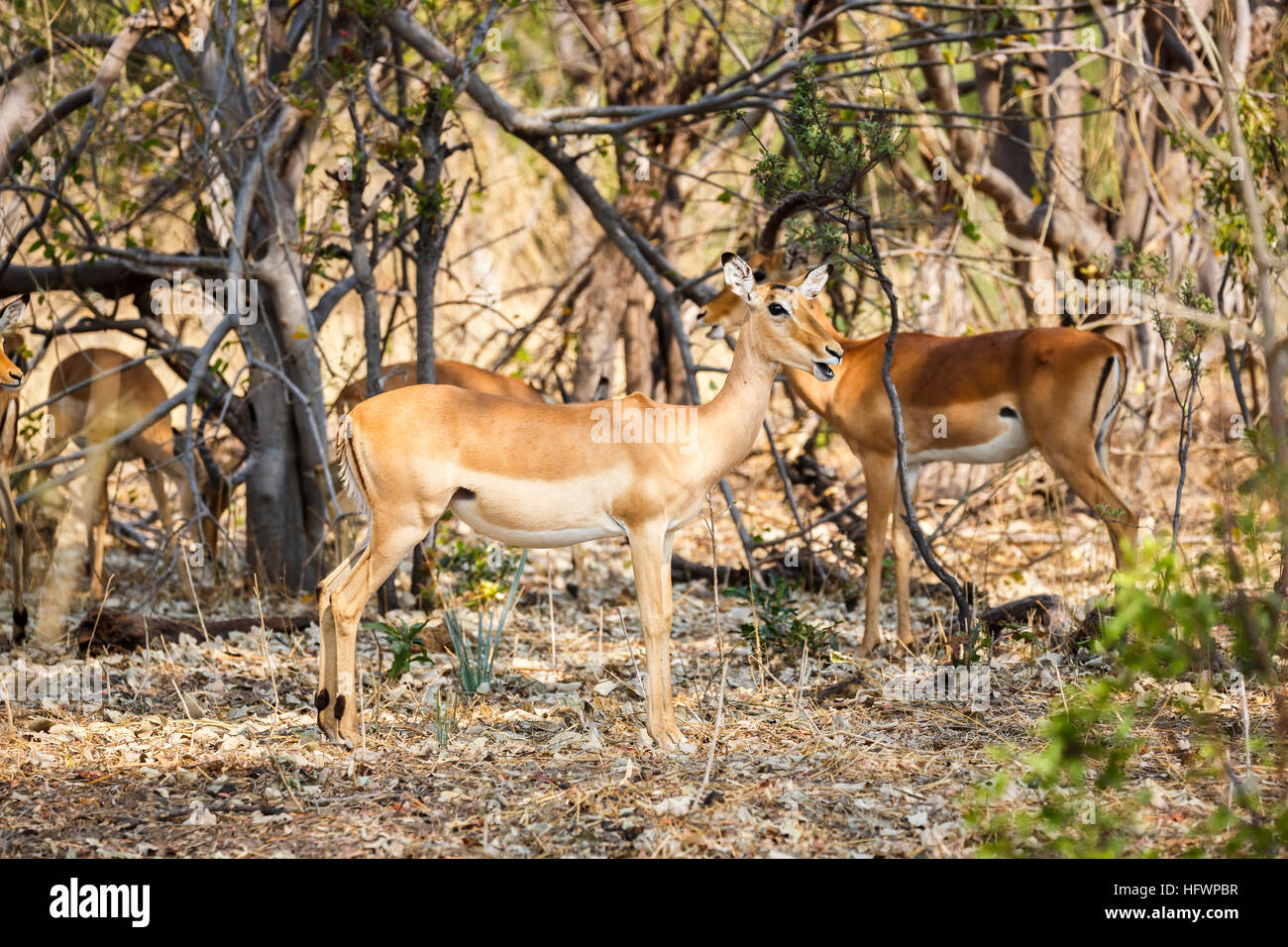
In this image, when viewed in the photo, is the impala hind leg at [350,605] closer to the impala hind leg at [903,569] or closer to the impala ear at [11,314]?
the impala ear at [11,314]

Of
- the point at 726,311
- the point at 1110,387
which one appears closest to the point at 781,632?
the point at 726,311

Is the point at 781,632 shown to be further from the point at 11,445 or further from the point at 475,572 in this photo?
the point at 11,445

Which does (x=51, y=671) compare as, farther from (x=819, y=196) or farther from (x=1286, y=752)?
(x=1286, y=752)

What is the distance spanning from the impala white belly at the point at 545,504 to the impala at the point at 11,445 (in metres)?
2.60

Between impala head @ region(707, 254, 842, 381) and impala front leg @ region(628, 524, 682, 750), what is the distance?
91 cm

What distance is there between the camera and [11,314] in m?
6.50

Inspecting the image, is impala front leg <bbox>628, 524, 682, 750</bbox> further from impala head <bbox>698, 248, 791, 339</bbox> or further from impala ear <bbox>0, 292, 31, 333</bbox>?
impala ear <bbox>0, 292, 31, 333</bbox>

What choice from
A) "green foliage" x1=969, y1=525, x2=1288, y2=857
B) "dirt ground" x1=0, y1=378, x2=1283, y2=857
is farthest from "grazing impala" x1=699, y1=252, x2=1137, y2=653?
"green foliage" x1=969, y1=525, x2=1288, y2=857

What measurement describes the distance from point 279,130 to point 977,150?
549 centimetres

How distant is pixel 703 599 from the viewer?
28.2 feet

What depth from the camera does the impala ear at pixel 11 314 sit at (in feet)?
21.3

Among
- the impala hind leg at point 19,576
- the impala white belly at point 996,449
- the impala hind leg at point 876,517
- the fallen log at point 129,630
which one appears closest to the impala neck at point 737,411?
the impala hind leg at point 876,517

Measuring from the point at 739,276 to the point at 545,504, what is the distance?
1224mm

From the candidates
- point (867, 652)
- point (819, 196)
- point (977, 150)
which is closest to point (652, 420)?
point (819, 196)
